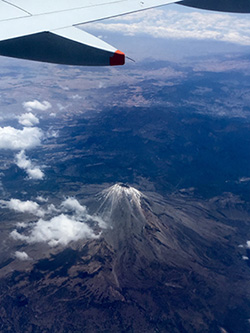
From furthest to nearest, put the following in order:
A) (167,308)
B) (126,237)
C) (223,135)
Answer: (223,135) → (126,237) → (167,308)

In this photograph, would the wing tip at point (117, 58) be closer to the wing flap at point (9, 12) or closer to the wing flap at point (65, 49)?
the wing flap at point (65, 49)

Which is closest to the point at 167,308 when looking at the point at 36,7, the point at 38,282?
the point at 38,282

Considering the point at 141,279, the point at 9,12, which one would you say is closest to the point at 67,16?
the point at 9,12

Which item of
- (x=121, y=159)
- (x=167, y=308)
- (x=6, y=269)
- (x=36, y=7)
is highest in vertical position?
(x=36, y=7)

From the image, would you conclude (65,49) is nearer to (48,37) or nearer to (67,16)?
(48,37)

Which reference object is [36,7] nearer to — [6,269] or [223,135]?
[6,269]
